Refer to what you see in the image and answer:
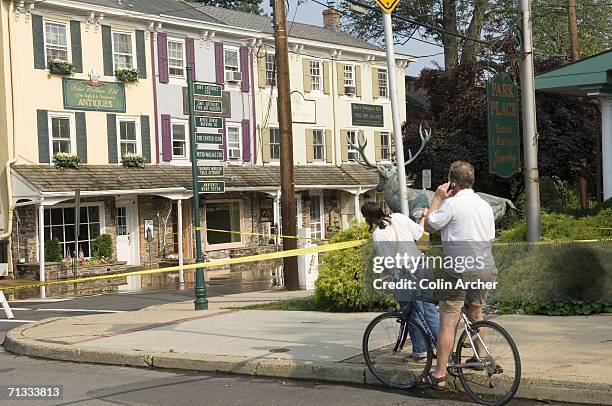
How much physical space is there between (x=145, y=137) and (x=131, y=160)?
1.17 metres

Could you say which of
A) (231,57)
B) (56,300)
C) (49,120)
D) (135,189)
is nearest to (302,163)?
(231,57)

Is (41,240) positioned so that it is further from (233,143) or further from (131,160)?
(233,143)

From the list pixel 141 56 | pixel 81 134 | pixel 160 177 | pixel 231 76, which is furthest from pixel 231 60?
pixel 81 134

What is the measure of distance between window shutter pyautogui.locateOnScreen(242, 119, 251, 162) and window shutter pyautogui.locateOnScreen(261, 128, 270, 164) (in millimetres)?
774

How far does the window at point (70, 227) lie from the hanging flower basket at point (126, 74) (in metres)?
4.52

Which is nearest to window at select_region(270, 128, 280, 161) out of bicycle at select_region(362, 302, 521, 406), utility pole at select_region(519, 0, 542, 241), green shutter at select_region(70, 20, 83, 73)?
green shutter at select_region(70, 20, 83, 73)

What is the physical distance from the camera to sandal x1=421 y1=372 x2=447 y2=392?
7.36 metres

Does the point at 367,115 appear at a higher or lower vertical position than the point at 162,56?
lower

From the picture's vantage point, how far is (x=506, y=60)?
2938cm

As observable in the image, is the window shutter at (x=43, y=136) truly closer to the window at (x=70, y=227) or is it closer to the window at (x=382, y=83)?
the window at (x=70, y=227)

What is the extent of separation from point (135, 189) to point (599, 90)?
16.4 meters

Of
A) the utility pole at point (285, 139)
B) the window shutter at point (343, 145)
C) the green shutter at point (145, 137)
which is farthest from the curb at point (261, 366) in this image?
the window shutter at point (343, 145)

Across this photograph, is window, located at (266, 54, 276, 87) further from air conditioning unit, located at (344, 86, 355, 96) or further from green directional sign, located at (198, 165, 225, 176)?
green directional sign, located at (198, 165, 225, 176)

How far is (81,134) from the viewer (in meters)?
→ 28.1
